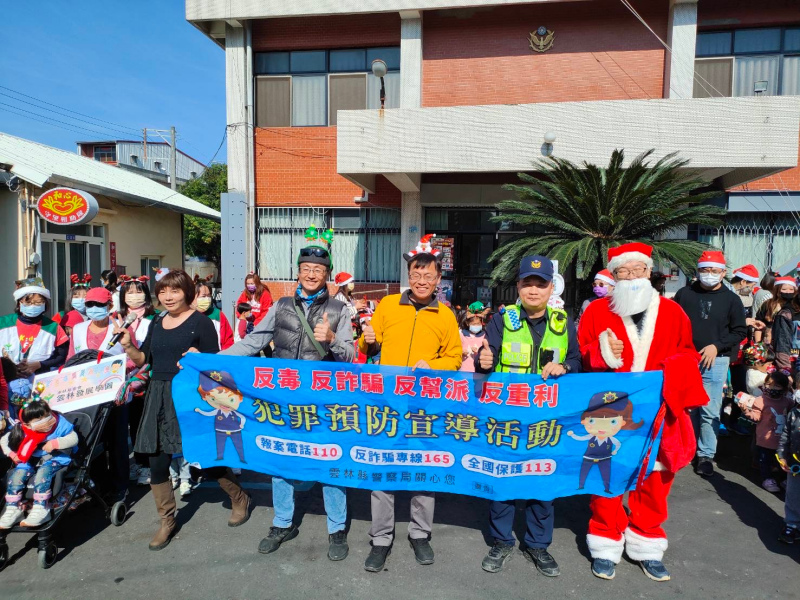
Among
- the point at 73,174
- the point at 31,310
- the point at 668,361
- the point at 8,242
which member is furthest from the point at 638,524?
the point at 73,174

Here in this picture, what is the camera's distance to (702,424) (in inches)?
193

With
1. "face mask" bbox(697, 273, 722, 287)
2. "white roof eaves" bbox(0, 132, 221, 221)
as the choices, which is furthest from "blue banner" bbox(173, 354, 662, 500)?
"white roof eaves" bbox(0, 132, 221, 221)

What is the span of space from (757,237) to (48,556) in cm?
1250

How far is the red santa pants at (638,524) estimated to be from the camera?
3.20m

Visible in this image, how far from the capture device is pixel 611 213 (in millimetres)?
7273

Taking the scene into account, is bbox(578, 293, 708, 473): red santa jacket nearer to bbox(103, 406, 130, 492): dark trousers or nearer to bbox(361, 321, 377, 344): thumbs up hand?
bbox(361, 321, 377, 344): thumbs up hand

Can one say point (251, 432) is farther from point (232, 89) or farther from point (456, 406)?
point (232, 89)

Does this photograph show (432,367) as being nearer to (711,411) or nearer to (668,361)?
(668,361)

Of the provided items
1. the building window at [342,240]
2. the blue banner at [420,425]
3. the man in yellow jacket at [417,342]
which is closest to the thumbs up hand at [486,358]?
the blue banner at [420,425]

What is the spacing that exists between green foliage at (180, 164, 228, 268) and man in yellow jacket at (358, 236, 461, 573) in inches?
843

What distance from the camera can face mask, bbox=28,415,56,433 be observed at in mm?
3330

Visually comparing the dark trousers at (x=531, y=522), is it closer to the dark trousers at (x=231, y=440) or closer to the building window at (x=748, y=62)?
the dark trousers at (x=231, y=440)

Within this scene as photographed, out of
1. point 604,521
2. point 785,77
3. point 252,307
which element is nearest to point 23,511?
point 604,521

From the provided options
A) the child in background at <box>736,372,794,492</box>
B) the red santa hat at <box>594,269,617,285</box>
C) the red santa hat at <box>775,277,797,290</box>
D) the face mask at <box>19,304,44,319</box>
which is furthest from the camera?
the red santa hat at <box>594,269,617,285</box>
